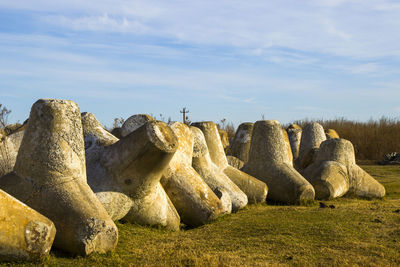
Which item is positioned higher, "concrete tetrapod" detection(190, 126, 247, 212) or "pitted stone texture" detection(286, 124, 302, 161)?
"pitted stone texture" detection(286, 124, 302, 161)

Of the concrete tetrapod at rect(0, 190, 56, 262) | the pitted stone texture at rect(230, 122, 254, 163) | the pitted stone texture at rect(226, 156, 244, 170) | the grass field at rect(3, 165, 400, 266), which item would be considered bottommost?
the grass field at rect(3, 165, 400, 266)

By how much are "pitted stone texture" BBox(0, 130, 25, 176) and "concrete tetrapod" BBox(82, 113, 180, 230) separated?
2.10 metres

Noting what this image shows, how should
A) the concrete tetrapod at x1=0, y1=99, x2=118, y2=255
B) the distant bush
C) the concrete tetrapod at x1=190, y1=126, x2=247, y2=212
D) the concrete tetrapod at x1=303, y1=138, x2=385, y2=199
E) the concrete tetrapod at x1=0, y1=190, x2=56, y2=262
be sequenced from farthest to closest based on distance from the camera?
the distant bush, the concrete tetrapod at x1=303, y1=138, x2=385, y2=199, the concrete tetrapod at x1=190, y1=126, x2=247, y2=212, the concrete tetrapod at x1=0, y1=99, x2=118, y2=255, the concrete tetrapod at x1=0, y1=190, x2=56, y2=262

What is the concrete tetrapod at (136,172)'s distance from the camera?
475cm

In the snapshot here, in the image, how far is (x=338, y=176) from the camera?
28.3 feet

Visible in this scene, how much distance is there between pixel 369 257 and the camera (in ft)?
13.7

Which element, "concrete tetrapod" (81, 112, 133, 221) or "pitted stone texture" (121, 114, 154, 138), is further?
"pitted stone texture" (121, 114, 154, 138)

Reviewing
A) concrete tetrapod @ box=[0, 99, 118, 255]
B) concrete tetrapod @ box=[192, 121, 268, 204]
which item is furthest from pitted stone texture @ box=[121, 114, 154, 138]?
concrete tetrapod @ box=[0, 99, 118, 255]

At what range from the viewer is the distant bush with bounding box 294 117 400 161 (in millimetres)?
19656

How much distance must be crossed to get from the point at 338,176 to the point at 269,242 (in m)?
4.38

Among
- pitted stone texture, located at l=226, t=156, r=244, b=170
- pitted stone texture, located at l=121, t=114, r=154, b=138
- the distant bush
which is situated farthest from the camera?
the distant bush

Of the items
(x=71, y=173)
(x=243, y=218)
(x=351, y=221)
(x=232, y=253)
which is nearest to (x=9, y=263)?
(x=71, y=173)

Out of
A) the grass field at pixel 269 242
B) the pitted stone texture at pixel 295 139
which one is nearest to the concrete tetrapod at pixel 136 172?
the grass field at pixel 269 242

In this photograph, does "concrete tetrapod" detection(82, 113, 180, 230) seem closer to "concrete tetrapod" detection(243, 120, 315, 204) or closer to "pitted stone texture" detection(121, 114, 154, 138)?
"pitted stone texture" detection(121, 114, 154, 138)
